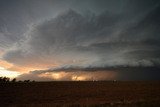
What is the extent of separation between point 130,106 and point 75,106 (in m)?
8.02

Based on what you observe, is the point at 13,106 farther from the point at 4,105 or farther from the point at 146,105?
the point at 146,105

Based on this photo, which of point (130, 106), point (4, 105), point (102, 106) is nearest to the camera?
point (130, 106)

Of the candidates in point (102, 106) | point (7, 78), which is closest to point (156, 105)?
point (102, 106)

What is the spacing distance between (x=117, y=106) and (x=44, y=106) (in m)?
11.4

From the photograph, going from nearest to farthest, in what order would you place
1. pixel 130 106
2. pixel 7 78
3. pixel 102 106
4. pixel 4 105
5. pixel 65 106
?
pixel 130 106, pixel 102 106, pixel 65 106, pixel 4 105, pixel 7 78

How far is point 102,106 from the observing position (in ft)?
107

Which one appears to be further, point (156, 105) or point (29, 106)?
point (29, 106)

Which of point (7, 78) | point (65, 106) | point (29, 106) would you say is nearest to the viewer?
point (65, 106)

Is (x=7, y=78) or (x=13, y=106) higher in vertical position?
(x=7, y=78)

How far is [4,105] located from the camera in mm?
40531

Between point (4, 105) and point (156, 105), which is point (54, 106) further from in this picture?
point (156, 105)

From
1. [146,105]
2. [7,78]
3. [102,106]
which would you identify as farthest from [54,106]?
[7,78]

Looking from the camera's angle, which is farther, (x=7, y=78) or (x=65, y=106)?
(x=7, y=78)

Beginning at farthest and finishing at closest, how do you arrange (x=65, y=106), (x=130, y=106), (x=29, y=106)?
(x=29, y=106) < (x=65, y=106) < (x=130, y=106)
